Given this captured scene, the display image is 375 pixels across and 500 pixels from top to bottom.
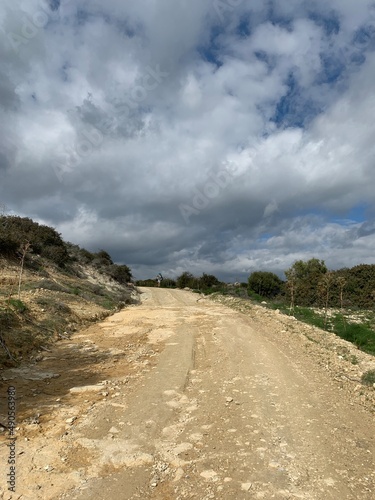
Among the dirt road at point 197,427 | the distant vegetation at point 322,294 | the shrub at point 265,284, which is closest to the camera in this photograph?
the dirt road at point 197,427

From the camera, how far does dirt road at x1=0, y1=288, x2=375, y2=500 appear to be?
4.22 metres

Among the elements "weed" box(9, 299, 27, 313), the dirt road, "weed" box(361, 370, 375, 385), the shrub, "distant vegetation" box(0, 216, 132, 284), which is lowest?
the dirt road

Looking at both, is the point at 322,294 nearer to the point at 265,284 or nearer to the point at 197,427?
the point at 265,284

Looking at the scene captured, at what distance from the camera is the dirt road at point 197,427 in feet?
13.9

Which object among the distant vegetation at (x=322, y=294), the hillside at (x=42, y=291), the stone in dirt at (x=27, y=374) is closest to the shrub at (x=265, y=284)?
the distant vegetation at (x=322, y=294)

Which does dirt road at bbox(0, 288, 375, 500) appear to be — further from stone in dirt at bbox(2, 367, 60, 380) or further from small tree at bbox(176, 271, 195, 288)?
small tree at bbox(176, 271, 195, 288)

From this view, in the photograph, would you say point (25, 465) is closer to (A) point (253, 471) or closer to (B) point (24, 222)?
(A) point (253, 471)

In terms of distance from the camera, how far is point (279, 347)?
12039 millimetres

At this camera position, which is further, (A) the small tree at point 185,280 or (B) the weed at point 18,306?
(A) the small tree at point 185,280

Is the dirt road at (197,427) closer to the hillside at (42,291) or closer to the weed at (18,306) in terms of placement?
the hillside at (42,291)

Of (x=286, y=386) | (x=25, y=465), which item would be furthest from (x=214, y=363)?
(x=25, y=465)

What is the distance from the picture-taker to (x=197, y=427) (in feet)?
18.9

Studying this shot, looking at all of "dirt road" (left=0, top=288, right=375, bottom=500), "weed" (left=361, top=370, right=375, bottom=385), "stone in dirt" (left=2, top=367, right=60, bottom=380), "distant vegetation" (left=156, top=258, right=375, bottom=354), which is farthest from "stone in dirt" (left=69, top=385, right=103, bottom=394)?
"distant vegetation" (left=156, top=258, right=375, bottom=354)

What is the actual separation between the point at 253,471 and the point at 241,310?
1820 centimetres
